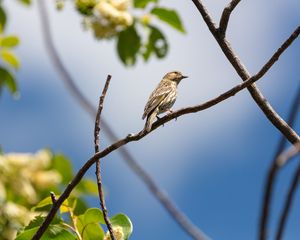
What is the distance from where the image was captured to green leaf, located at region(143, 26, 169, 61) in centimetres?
596

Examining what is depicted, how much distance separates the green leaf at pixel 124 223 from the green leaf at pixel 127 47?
2645 mm

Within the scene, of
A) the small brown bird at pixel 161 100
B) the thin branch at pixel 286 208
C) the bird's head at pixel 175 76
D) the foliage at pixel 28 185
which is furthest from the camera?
the bird's head at pixel 175 76

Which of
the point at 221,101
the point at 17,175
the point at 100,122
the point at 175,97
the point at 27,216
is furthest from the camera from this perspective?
the point at 175,97

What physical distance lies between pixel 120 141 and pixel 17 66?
364cm

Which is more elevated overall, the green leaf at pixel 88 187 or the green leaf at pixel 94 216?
the green leaf at pixel 94 216

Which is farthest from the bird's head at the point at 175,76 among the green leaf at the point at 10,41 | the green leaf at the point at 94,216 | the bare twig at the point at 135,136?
the bare twig at the point at 135,136

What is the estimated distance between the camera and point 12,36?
6203mm

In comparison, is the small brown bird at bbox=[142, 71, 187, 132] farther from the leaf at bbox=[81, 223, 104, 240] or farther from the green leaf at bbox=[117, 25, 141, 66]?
the leaf at bbox=[81, 223, 104, 240]

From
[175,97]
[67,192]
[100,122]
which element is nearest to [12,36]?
[175,97]

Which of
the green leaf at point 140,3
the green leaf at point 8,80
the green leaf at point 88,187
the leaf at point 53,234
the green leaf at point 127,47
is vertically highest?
the green leaf at point 8,80

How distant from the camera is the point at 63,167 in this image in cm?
614

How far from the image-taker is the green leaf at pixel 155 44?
596cm

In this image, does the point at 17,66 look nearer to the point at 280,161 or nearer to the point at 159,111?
the point at 159,111

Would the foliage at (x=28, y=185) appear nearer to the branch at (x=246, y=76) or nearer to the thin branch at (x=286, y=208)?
the branch at (x=246, y=76)
